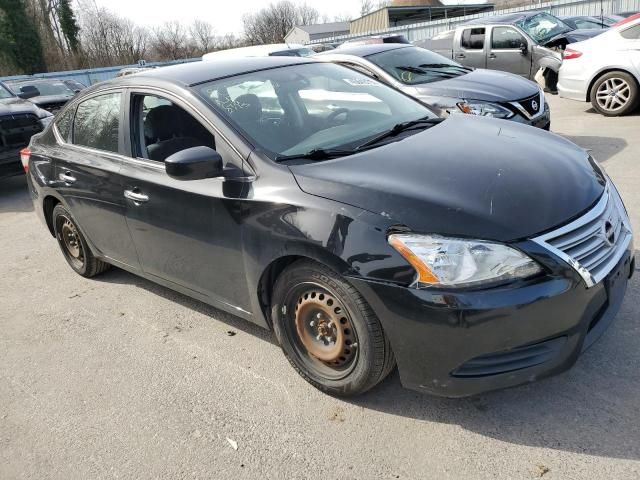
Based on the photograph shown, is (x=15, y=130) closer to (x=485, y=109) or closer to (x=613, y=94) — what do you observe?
(x=485, y=109)

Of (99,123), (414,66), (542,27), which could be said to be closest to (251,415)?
(99,123)

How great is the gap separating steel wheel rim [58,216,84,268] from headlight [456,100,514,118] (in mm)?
4346

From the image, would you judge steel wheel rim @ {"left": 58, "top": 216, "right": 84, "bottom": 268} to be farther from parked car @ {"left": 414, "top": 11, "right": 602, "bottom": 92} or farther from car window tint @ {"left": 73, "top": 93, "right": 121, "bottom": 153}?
parked car @ {"left": 414, "top": 11, "right": 602, "bottom": 92}

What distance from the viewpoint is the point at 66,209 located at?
449 centimetres

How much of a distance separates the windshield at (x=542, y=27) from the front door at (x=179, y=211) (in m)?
10.7

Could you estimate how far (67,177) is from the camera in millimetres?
4273

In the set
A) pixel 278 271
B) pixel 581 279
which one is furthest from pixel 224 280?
pixel 581 279

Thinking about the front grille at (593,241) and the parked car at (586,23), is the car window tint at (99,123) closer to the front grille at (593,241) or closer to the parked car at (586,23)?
the front grille at (593,241)

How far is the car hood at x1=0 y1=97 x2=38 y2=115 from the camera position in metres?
8.55

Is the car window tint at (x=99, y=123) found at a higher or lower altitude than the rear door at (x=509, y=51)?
higher

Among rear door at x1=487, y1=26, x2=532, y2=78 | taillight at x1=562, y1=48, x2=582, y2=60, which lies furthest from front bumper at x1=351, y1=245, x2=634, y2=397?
rear door at x1=487, y1=26, x2=532, y2=78

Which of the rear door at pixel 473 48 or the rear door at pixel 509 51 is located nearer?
the rear door at pixel 509 51

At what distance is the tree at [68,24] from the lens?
4638 cm

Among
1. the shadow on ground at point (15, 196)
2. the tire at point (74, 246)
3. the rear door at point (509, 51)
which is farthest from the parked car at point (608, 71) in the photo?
the shadow on ground at point (15, 196)
